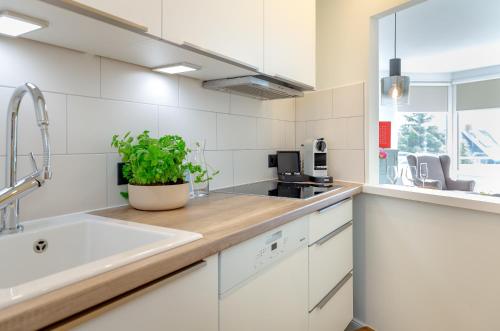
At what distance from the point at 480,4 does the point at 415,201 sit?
239cm

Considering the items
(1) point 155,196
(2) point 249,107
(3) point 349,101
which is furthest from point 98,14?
(3) point 349,101

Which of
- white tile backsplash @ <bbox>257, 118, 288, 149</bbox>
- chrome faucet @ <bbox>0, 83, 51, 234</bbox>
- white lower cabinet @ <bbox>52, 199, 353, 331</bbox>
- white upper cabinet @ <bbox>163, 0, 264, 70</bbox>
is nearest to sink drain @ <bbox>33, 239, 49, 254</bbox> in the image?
chrome faucet @ <bbox>0, 83, 51, 234</bbox>

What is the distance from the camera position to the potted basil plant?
3.64 feet

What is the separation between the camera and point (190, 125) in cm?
155

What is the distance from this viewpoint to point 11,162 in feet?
2.86

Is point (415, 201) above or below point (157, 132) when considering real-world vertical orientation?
below

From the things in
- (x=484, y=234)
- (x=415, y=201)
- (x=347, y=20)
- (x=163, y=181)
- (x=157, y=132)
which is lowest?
(x=484, y=234)

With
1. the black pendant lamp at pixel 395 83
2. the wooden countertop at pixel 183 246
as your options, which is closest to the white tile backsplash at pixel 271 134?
the wooden countertop at pixel 183 246

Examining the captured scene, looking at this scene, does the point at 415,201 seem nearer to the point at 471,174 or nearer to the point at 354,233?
the point at 354,233

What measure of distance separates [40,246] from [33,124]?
38cm

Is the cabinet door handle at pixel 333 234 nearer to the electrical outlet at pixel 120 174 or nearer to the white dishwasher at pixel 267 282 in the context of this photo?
the white dishwasher at pixel 267 282

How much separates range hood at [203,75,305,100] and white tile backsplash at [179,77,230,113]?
0.14 feet

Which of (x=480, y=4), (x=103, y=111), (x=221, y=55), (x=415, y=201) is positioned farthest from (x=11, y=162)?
(x=480, y=4)

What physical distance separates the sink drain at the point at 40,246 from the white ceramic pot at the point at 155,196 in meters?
0.30
